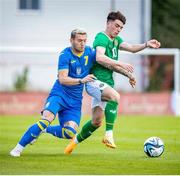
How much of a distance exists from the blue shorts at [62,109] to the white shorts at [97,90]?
0.34m

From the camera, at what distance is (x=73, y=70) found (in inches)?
530

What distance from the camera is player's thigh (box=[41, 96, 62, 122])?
1313 centimetres

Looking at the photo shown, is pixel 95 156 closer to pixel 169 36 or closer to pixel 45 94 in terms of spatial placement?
pixel 45 94

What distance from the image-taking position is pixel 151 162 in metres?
12.8

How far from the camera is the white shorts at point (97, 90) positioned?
1374cm

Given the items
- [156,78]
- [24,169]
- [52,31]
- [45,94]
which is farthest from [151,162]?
[52,31]

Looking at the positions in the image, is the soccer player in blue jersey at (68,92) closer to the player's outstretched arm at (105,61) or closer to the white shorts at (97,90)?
the player's outstretched arm at (105,61)

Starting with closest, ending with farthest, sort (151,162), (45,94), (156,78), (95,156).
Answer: (151,162)
(95,156)
(45,94)
(156,78)

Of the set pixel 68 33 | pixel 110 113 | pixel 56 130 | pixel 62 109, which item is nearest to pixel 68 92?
pixel 62 109

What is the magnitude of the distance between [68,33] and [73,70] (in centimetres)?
2242

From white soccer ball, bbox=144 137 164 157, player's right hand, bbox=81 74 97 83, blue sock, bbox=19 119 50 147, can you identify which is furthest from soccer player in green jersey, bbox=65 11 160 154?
→ blue sock, bbox=19 119 50 147

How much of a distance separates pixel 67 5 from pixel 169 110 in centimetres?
974

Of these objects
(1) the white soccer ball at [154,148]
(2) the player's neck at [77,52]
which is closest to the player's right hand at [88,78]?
(2) the player's neck at [77,52]

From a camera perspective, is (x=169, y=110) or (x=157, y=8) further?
(x=157, y=8)
